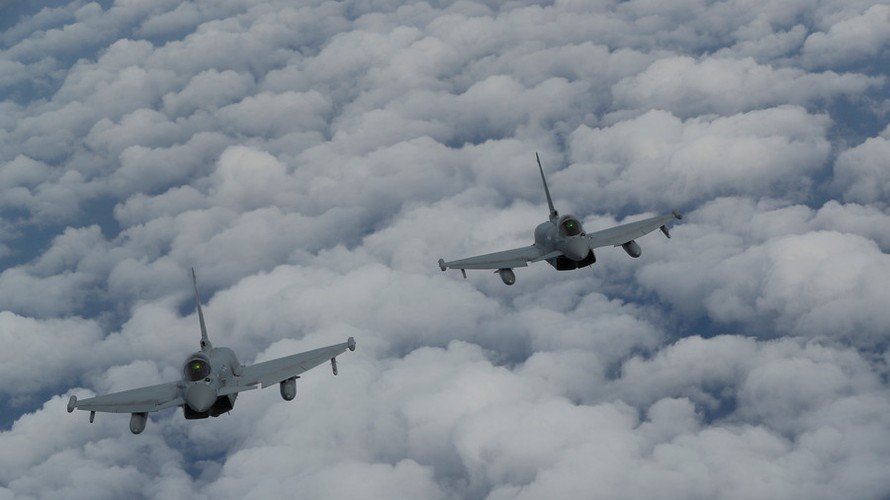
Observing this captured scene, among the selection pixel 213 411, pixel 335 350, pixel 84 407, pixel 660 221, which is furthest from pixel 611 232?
pixel 84 407

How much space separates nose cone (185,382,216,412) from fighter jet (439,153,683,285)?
20917 mm

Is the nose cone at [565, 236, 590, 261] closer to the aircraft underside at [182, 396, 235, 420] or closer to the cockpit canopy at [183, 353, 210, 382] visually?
the aircraft underside at [182, 396, 235, 420]

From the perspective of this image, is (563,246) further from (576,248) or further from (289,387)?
(289,387)

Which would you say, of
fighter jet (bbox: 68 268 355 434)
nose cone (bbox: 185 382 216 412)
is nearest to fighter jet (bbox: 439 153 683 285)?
fighter jet (bbox: 68 268 355 434)

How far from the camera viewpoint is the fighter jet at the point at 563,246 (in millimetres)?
66562

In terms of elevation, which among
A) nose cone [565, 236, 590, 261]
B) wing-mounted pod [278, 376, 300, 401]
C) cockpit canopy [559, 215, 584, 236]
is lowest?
wing-mounted pod [278, 376, 300, 401]

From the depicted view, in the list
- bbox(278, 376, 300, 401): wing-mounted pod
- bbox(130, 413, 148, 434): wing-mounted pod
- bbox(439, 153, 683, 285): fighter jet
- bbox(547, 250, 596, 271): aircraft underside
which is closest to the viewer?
bbox(130, 413, 148, 434): wing-mounted pod

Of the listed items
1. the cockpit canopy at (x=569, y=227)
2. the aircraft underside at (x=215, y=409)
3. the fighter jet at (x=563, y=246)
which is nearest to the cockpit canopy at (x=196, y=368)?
the aircraft underside at (x=215, y=409)

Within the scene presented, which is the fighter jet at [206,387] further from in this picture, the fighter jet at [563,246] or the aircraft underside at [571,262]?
the aircraft underside at [571,262]

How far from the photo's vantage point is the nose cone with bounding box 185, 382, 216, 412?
5338cm

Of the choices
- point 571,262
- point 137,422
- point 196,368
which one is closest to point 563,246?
point 571,262

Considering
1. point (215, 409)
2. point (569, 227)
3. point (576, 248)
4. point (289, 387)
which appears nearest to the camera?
point (215, 409)

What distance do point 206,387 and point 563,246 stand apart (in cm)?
2940

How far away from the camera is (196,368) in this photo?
5353 centimetres
